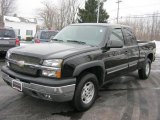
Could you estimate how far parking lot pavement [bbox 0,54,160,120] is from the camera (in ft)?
15.3

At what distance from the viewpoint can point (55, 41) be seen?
5969 mm

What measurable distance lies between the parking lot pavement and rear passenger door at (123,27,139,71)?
2.53ft

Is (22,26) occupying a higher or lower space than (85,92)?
higher

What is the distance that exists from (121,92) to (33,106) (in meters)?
2.54

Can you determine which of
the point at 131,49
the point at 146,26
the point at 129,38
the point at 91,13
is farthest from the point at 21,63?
the point at 146,26

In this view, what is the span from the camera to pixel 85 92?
4.99 meters

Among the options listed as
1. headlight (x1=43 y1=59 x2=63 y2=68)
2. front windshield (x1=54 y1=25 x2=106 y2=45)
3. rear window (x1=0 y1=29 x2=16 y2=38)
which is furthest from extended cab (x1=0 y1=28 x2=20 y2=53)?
headlight (x1=43 y1=59 x2=63 y2=68)

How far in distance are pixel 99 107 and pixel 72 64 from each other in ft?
4.54

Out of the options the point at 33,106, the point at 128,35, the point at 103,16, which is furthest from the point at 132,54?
the point at 103,16

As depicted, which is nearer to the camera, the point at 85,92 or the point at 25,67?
the point at 25,67

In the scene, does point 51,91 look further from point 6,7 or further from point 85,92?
point 6,7

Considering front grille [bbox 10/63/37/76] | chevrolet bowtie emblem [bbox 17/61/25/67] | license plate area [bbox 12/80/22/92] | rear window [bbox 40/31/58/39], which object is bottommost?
license plate area [bbox 12/80/22/92]

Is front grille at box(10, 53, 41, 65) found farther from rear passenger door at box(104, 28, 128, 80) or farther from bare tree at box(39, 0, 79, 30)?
bare tree at box(39, 0, 79, 30)

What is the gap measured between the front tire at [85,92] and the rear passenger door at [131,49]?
1.75m
